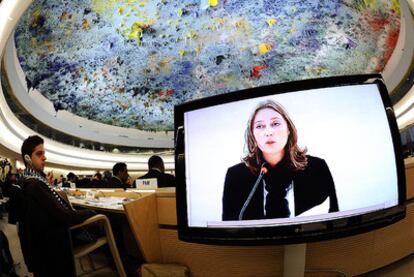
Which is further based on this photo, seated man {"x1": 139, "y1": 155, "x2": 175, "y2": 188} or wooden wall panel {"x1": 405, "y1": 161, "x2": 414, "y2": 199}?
seated man {"x1": 139, "y1": 155, "x2": 175, "y2": 188}

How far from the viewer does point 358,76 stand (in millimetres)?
912

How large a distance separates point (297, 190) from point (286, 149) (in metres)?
0.12

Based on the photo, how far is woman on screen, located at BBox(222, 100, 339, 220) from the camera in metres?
0.84

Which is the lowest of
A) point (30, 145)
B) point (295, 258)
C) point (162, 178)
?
point (295, 258)

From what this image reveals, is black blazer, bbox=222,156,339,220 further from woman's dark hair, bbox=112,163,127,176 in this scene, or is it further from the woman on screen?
woman's dark hair, bbox=112,163,127,176

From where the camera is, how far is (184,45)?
1012cm

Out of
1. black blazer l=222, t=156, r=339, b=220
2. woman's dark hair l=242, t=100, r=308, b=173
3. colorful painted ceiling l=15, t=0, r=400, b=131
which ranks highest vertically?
colorful painted ceiling l=15, t=0, r=400, b=131

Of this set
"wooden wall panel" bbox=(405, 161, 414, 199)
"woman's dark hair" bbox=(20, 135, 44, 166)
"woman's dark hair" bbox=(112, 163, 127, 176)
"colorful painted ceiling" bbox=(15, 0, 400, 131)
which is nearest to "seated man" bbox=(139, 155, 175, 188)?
"woman's dark hair" bbox=(20, 135, 44, 166)

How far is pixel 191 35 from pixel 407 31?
231 inches

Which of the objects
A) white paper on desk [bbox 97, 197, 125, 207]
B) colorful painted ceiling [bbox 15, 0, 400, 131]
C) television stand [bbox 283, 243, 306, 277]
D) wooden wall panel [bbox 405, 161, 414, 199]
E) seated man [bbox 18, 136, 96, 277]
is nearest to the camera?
television stand [bbox 283, 243, 306, 277]

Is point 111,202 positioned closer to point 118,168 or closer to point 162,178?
point 162,178

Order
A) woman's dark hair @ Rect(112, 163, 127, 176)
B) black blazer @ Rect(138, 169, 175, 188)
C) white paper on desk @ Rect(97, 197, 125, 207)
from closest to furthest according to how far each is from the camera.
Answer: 1. white paper on desk @ Rect(97, 197, 125, 207)
2. black blazer @ Rect(138, 169, 175, 188)
3. woman's dark hair @ Rect(112, 163, 127, 176)

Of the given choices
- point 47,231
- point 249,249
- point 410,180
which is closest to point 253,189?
point 249,249

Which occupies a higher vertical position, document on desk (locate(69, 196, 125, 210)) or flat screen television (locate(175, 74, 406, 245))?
flat screen television (locate(175, 74, 406, 245))
